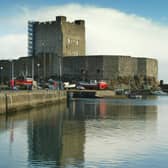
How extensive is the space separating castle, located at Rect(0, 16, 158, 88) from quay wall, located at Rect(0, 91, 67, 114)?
3279 centimetres

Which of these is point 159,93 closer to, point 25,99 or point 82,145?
point 25,99

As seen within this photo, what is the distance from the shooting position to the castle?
97.2 metres

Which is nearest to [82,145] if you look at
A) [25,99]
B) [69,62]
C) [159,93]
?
[25,99]

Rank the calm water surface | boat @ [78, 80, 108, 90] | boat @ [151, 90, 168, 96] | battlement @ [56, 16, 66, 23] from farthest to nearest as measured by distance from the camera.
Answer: boat @ [151, 90, 168, 96] → battlement @ [56, 16, 66, 23] → boat @ [78, 80, 108, 90] → the calm water surface

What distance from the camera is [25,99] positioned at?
44875mm

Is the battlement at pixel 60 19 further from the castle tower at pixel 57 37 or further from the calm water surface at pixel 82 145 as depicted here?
the calm water surface at pixel 82 145

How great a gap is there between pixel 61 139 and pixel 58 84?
196ft

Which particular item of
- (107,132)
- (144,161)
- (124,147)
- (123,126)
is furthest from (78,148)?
(123,126)

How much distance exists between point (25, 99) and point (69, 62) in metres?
54.4

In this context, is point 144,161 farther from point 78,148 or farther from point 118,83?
point 118,83

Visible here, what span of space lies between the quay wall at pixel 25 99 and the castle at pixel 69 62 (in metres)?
32.8

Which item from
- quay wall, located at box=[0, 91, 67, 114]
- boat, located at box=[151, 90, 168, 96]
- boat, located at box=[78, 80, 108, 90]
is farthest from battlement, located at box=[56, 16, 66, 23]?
quay wall, located at box=[0, 91, 67, 114]

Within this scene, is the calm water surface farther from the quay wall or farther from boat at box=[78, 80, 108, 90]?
boat at box=[78, 80, 108, 90]

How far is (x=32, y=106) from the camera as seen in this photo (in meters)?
47.5
